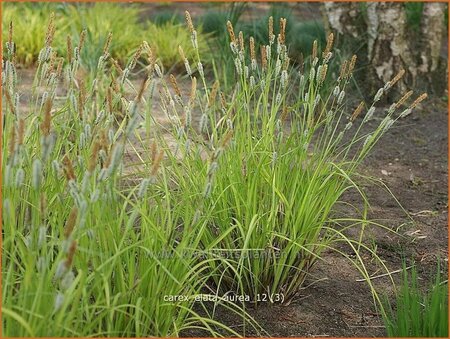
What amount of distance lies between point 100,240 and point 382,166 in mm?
2647

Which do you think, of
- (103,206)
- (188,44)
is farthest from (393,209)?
(188,44)

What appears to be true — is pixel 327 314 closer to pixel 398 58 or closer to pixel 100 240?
pixel 100 240

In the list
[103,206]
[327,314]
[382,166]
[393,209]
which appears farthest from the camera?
[382,166]

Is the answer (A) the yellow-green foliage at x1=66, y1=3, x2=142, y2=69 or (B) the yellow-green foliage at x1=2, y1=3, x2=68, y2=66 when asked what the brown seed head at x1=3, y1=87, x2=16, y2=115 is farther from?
(B) the yellow-green foliage at x1=2, y1=3, x2=68, y2=66

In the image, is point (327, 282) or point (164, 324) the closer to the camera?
point (164, 324)

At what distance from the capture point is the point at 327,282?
9.88 ft

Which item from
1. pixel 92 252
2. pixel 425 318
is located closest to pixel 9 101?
pixel 92 252

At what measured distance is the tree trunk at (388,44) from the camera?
5.35 meters

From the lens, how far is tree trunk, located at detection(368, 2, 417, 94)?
5.35 m

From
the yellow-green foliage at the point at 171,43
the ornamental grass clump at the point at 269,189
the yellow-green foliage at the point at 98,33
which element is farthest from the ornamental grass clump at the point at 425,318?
the yellow-green foliage at the point at 171,43

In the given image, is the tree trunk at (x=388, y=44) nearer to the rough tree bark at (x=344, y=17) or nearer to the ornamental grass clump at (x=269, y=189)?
the rough tree bark at (x=344, y=17)

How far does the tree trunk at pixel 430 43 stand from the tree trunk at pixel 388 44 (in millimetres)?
124

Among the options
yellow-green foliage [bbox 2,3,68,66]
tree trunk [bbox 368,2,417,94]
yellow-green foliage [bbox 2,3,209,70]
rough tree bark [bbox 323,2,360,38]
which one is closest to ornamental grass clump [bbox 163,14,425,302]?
tree trunk [bbox 368,2,417,94]

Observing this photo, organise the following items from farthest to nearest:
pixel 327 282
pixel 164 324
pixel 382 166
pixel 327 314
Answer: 1. pixel 382 166
2. pixel 327 282
3. pixel 327 314
4. pixel 164 324
